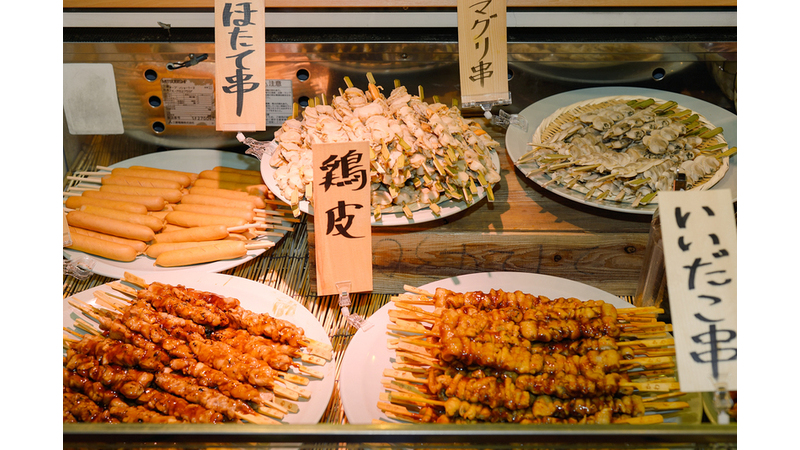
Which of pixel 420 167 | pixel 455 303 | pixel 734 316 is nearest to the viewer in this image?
pixel 734 316

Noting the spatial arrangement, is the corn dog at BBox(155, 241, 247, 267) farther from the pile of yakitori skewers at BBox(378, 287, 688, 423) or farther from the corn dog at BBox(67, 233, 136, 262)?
the pile of yakitori skewers at BBox(378, 287, 688, 423)

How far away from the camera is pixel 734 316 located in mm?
1350

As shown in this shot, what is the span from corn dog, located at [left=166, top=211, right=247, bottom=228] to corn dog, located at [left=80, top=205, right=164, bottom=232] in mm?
78

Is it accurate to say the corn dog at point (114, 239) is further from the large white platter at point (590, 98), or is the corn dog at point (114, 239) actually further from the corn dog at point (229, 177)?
the large white platter at point (590, 98)

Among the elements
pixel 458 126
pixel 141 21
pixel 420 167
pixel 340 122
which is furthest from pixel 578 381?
pixel 141 21

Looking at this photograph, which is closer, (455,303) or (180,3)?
(455,303)

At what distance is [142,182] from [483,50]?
1969mm

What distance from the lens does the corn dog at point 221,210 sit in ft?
8.74

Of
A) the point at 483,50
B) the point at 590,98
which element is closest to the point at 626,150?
the point at 590,98

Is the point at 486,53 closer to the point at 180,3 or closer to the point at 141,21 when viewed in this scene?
the point at 180,3

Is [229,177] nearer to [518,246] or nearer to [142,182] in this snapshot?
[142,182]

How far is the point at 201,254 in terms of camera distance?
243cm

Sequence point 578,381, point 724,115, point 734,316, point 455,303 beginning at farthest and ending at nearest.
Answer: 1. point 724,115
2. point 455,303
3. point 578,381
4. point 734,316

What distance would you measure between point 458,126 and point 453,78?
482mm
